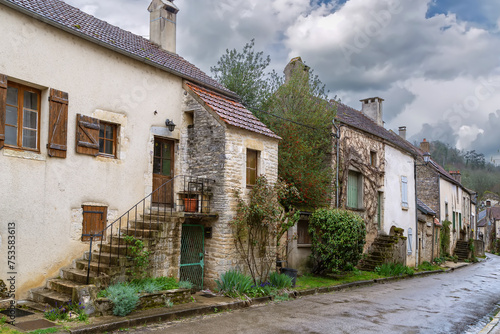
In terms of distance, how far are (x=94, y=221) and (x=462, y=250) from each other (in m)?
30.7

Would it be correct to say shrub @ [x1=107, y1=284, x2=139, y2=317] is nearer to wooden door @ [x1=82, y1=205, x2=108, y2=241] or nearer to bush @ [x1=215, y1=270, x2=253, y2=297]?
wooden door @ [x1=82, y1=205, x2=108, y2=241]

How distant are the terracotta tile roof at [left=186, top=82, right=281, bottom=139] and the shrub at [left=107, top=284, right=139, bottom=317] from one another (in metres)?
4.69

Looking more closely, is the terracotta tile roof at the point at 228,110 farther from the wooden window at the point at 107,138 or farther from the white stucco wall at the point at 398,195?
the white stucco wall at the point at 398,195

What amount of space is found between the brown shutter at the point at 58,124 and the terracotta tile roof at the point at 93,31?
1.46m

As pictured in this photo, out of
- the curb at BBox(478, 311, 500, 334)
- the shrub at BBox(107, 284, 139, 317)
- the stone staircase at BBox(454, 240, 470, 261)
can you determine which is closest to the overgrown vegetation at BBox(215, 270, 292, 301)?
the shrub at BBox(107, 284, 139, 317)

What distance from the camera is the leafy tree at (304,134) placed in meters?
14.2

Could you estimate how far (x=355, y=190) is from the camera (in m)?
17.9

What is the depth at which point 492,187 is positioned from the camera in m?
70.9

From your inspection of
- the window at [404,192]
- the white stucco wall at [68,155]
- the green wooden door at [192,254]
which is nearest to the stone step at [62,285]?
the white stucco wall at [68,155]

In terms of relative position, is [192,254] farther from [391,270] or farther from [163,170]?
[391,270]

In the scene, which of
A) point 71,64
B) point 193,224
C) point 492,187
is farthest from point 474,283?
point 492,187

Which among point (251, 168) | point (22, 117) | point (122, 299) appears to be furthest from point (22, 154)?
point (251, 168)

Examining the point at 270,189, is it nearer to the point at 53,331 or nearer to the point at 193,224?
the point at 193,224

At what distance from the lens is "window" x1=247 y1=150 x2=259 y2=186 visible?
1104 cm
